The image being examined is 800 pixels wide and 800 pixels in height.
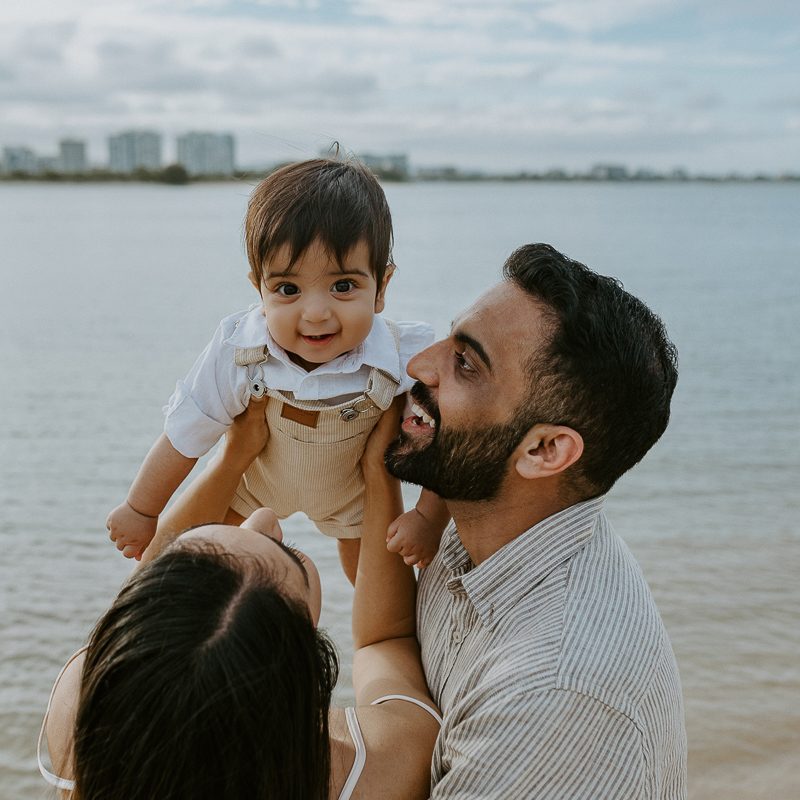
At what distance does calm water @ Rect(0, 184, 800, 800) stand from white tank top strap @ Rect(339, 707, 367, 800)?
2445 millimetres

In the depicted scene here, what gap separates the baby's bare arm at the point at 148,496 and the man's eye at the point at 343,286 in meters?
0.72

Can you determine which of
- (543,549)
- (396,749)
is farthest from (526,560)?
(396,749)

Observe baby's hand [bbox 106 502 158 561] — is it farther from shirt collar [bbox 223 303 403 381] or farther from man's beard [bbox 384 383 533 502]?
man's beard [bbox 384 383 533 502]

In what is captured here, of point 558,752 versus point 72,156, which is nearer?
point 558,752

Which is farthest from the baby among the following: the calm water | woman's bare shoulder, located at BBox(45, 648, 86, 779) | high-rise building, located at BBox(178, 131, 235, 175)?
high-rise building, located at BBox(178, 131, 235, 175)

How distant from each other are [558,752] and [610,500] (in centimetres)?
558

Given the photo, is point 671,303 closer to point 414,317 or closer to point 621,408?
point 414,317

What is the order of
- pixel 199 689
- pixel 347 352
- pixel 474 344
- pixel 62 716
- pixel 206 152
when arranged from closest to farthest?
pixel 199 689
pixel 62 716
pixel 474 344
pixel 347 352
pixel 206 152

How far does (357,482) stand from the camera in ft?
9.96

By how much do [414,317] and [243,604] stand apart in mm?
13545

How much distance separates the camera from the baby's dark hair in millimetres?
2646

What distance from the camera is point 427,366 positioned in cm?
260

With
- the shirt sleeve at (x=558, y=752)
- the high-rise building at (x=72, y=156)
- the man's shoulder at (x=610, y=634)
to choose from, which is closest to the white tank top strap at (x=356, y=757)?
the shirt sleeve at (x=558, y=752)

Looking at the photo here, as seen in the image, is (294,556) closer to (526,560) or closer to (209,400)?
(526,560)
